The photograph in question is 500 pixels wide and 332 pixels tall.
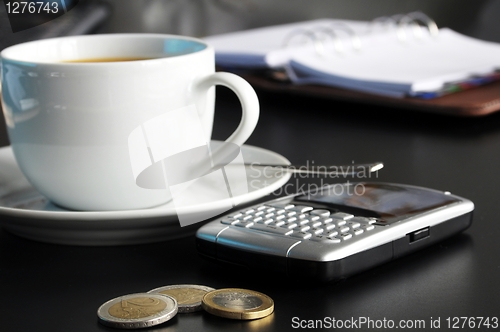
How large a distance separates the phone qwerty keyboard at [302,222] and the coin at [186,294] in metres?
0.06

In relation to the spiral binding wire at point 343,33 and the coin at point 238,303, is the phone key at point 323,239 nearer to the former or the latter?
the coin at point 238,303

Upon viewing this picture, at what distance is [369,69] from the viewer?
3.43 feet

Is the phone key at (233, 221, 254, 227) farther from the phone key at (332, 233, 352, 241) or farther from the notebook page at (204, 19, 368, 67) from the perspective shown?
the notebook page at (204, 19, 368, 67)

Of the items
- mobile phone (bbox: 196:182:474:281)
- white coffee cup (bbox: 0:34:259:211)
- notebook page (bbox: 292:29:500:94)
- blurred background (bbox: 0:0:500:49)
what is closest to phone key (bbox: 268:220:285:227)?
mobile phone (bbox: 196:182:474:281)

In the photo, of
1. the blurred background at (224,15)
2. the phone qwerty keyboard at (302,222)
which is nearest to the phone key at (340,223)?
the phone qwerty keyboard at (302,222)

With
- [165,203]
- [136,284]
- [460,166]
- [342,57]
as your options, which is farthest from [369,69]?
[136,284]

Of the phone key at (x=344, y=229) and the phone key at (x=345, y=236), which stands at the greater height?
the phone key at (x=345, y=236)

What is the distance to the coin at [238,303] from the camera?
0.37 meters

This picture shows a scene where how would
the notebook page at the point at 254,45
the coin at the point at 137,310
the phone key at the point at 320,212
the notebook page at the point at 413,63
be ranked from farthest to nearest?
the notebook page at the point at 254,45 < the notebook page at the point at 413,63 < the phone key at the point at 320,212 < the coin at the point at 137,310

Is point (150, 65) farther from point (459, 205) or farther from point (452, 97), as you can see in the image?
point (452, 97)

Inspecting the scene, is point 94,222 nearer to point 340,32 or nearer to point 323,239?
point 323,239

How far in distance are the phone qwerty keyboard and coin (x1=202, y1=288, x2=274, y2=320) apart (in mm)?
50

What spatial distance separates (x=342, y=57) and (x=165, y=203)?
2.17 ft

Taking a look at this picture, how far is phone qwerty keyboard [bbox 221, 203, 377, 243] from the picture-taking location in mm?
424
